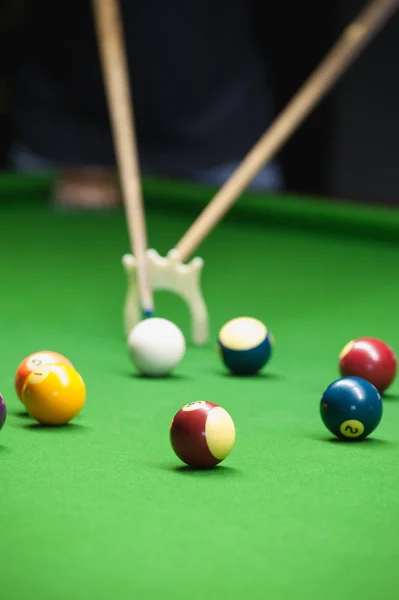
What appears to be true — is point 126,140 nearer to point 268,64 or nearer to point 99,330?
point 99,330

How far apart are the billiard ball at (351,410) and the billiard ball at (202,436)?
0.27 meters

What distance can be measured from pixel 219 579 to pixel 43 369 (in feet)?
3.33

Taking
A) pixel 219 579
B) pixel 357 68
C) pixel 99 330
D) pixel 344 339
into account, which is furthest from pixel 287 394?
pixel 357 68

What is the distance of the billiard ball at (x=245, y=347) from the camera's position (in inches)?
120

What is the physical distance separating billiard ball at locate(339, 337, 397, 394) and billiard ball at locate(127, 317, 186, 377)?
0.43 metres

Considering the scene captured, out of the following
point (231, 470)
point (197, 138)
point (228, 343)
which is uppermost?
point (197, 138)

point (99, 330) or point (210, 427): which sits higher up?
point (99, 330)

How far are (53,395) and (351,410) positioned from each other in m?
0.63

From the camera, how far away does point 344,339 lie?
3492mm

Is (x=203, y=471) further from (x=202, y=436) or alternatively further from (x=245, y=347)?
(x=245, y=347)

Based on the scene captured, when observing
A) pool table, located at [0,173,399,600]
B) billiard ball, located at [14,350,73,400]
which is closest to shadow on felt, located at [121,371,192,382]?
pool table, located at [0,173,399,600]

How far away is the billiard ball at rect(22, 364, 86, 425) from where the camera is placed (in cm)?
251

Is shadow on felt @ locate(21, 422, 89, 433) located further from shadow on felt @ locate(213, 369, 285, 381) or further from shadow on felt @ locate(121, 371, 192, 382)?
shadow on felt @ locate(213, 369, 285, 381)

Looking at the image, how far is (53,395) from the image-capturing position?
250 cm
